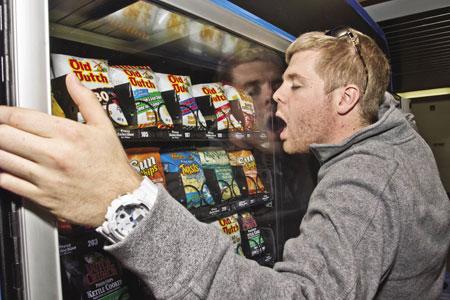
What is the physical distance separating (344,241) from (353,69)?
0.81 metres

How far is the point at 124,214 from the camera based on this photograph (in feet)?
1.84

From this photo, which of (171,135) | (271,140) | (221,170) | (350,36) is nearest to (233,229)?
(221,170)

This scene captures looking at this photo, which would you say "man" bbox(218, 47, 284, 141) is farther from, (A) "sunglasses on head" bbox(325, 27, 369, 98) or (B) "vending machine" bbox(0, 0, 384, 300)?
(A) "sunglasses on head" bbox(325, 27, 369, 98)

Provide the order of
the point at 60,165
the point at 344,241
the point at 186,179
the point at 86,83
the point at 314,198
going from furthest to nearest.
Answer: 1. the point at 186,179
2. the point at 86,83
3. the point at 314,198
4. the point at 344,241
5. the point at 60,165

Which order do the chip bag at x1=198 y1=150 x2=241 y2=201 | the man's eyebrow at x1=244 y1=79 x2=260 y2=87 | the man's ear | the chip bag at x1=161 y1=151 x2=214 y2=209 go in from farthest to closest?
the man's eyebrow at x1=244 y1=79 x2=260 y2=87 → the chip bag at x1=198 y1=150 x2=241 y2=201 → the chip bag at x1=161 y1=151 x2=214 y2=209 → the man's ear

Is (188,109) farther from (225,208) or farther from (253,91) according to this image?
(253,91)

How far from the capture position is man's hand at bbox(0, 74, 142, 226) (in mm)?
533

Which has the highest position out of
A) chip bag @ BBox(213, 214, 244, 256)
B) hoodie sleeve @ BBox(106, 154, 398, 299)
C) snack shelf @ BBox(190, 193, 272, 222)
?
hoodie sleeve @ BBox(106, 154, 398, 299)

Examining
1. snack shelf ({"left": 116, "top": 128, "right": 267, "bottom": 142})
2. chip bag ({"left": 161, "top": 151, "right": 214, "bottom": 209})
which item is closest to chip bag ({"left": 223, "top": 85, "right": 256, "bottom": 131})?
snack shelf ({"left": 116, "top": 128, "right": 267, "bottom": 142})

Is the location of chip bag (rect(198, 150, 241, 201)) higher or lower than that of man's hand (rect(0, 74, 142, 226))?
lower

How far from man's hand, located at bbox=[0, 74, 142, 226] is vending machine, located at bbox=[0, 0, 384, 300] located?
8 centimetres

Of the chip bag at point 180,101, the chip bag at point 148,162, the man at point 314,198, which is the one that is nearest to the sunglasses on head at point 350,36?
the man at point 314,198

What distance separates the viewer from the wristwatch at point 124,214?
56 cm

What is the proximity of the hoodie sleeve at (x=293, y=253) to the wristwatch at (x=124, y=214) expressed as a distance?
0.06 feet
